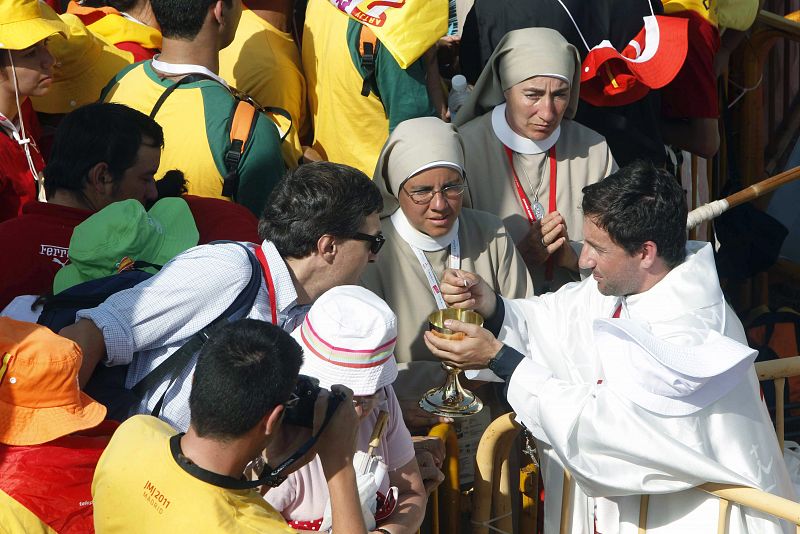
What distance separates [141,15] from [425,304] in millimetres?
2313

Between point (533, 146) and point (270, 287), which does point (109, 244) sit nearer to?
point (270, 287)

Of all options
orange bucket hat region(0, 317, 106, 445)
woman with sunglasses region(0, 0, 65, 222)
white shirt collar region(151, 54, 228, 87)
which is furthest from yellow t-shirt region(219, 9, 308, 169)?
orange bucket hat region(0, 317, 106, 445)

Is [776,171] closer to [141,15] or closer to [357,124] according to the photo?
[357,124]

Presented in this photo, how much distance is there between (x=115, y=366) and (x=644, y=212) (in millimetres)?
1820

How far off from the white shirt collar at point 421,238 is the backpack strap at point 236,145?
0.69 metres

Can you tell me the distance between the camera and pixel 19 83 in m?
4.38

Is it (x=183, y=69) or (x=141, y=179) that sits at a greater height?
(x=183, y=69)

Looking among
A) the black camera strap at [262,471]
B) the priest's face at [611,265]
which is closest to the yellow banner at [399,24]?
the priest's face at [611,265]

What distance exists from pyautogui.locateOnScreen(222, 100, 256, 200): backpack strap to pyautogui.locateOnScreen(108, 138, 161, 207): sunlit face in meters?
0.48

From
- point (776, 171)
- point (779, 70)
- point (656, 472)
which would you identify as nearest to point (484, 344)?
point (656, 472)

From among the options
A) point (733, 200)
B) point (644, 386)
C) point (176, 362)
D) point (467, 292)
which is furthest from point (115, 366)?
point (733, 200)

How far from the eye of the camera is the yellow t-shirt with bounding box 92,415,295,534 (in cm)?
251

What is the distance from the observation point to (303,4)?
6312mm

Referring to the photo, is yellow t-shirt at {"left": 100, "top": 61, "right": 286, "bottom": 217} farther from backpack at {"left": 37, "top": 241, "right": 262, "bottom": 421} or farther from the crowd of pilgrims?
backpack at {"left": 37, "top": 241, "right": 262, "bottom": 421}
